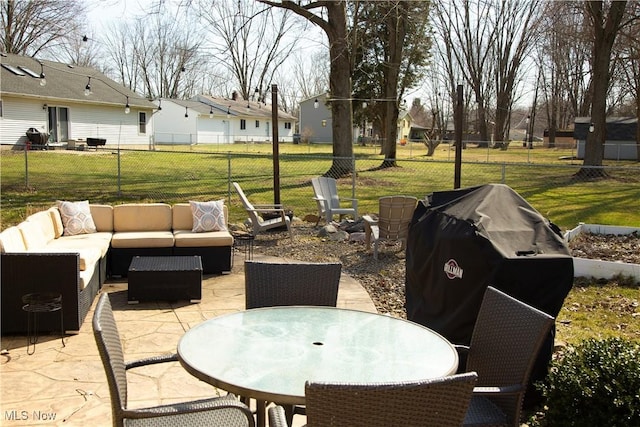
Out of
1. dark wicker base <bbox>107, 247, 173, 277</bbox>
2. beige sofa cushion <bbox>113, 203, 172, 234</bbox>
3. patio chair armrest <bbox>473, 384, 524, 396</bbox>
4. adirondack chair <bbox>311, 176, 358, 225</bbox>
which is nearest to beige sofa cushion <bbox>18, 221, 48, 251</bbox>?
dark wicker base <bbox>107, 247, 173, 277</bbox>

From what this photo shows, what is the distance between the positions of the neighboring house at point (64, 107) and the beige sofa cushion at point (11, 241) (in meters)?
18.8

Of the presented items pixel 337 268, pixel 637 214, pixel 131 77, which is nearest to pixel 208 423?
pixel 337 268

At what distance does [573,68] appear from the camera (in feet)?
193

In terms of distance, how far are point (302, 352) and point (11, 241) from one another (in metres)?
3.88

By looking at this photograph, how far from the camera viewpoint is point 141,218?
318 inches

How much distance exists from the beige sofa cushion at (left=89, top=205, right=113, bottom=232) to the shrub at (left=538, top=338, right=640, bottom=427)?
6289mm

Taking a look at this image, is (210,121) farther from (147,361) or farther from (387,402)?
(387,402)

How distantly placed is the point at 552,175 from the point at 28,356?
2248 cm

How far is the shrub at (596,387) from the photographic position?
120 inches

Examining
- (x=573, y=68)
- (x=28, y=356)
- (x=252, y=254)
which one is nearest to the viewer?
(x=28, y=356)

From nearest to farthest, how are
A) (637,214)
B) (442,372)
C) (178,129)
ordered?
(442,372), (637,214), (178,129)

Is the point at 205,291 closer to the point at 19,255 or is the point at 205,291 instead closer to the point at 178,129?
the point at 19,255

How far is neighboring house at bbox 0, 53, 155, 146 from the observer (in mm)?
26266

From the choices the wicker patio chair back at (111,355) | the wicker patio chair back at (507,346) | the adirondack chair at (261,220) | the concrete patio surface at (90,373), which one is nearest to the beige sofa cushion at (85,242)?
the concrete patio surface at (90,373)
